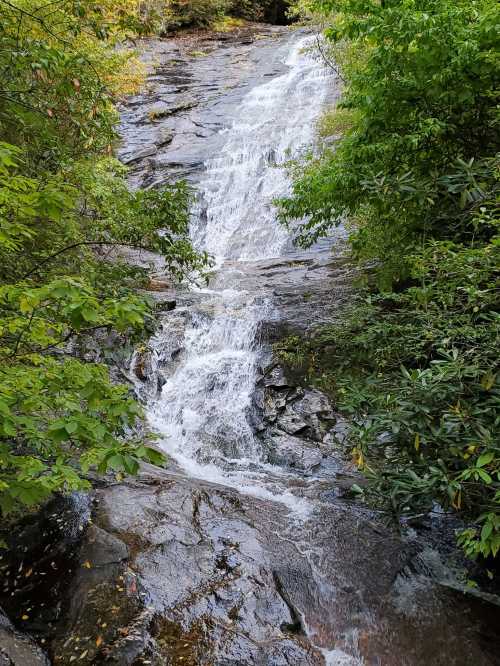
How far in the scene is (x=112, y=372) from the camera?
8.63m

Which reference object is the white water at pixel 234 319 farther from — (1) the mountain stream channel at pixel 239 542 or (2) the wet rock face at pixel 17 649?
(2) the wet rock face at pixel 17 649

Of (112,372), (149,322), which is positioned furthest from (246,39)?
(149,322)

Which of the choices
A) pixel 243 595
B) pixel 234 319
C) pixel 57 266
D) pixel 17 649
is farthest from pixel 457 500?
pixel 234 319

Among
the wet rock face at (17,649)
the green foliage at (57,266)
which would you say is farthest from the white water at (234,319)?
the wet rock face at (17,649)

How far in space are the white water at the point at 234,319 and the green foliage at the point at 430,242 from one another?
2188 mm

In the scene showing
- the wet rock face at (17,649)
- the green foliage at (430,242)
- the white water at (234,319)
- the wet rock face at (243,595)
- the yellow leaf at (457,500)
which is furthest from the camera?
the white water at (234,319)

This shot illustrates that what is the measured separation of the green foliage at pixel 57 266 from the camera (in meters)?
2.65

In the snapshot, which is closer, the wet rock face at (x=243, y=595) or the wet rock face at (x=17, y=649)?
the wet rock face at (x=17, y=649)

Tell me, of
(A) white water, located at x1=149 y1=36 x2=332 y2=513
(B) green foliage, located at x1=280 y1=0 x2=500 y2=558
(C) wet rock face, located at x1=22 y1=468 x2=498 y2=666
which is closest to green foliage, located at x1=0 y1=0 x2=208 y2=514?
(C) wet rock face, located at x1=22 y1=468 x2=498 y2=666

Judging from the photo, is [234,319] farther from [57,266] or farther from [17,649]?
[17,649]

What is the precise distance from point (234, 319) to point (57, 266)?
5.05 metres

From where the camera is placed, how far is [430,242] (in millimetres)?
4066

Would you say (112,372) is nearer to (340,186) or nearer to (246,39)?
(340,186)

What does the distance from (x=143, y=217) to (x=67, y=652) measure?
13.0 feet
